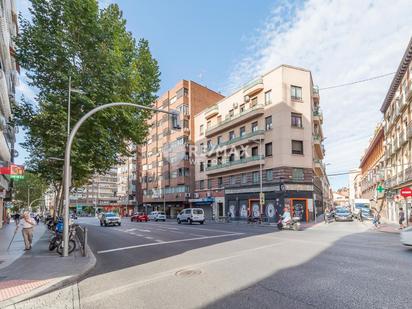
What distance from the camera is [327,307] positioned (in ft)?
16.2

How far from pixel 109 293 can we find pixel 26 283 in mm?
2196

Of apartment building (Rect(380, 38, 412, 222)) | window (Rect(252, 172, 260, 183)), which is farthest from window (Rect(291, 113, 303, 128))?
apartment building (Rect(380, 38, 412, 222))

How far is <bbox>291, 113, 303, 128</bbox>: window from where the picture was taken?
35.7 meters

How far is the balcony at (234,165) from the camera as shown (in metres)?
37.1

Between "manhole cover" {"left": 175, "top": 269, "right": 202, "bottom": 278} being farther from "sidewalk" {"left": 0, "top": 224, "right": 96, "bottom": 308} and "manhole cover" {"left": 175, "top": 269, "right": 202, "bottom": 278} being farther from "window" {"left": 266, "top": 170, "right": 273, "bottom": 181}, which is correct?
"window" {"left": 266, "top": 170, "right": 273, "bottom": 181}

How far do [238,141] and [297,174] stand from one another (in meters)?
9.64

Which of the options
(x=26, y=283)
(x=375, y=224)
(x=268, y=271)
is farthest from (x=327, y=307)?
(x=375, y=224)

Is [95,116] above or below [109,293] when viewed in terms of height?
above

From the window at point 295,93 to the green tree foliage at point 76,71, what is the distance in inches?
926

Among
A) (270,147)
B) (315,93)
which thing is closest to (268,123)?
(270,147)

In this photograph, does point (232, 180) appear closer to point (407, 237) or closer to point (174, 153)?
point (174, 153)

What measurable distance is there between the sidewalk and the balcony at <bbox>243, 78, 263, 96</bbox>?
106ft

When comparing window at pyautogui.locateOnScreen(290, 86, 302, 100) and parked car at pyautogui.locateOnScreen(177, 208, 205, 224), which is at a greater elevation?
window at pyautogui.locateOnScreen(290, 86, 302, 100)

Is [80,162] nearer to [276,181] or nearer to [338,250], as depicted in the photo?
[338,250]
